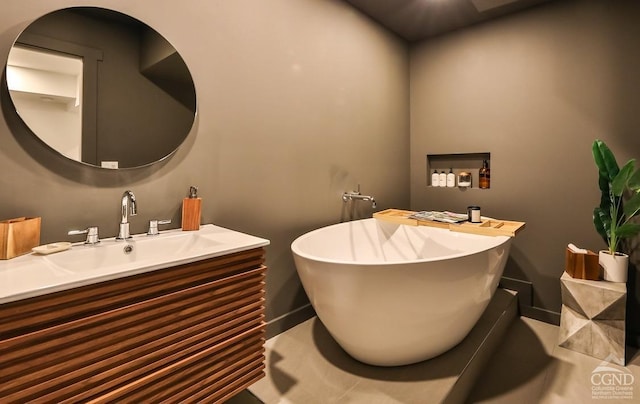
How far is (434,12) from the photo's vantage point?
2.56m

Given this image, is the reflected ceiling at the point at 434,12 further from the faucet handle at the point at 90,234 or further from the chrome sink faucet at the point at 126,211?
the faucet handle at the point at 90,234

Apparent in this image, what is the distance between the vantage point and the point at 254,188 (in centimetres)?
183

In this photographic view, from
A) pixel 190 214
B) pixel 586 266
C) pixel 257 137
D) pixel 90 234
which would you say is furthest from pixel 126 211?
pixel 586 266

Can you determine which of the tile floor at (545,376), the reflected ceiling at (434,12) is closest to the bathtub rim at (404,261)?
the tile floor at (545,376)

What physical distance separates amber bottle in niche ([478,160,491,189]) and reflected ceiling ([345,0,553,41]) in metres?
1.25

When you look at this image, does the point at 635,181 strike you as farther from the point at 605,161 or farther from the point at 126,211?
the point at 126,211

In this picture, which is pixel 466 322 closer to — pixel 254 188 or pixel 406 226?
pixel 406 226

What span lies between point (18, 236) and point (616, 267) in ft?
9.97

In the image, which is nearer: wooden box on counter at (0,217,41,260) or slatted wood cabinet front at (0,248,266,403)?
slatted wood cabinet front at (0,248,266,403)

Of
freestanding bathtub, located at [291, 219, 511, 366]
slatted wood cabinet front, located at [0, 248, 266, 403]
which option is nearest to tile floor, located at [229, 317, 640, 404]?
freestanding bathtub, located at [291, 219, 511, 366]

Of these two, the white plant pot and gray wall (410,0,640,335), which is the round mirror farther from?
the white plant pot

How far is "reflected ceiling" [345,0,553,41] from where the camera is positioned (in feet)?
7.95

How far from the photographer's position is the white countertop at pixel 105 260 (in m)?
0.76

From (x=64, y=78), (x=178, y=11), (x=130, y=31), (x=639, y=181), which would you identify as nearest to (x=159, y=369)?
(x=64, y=78)
